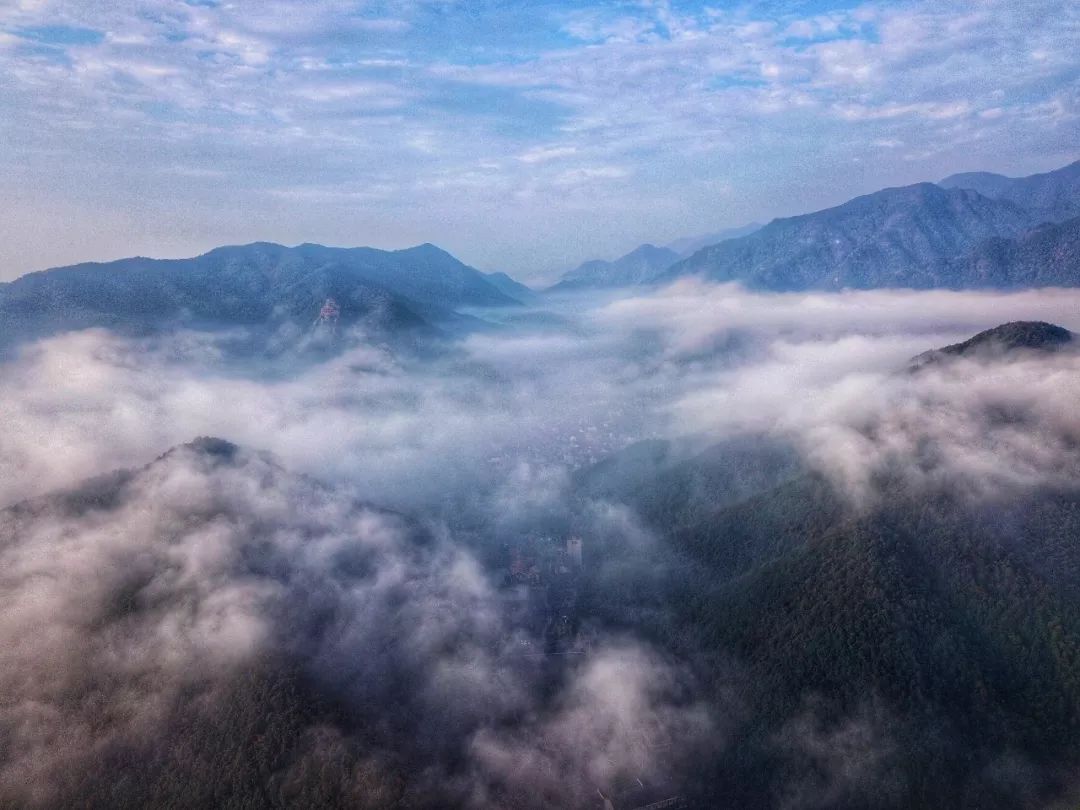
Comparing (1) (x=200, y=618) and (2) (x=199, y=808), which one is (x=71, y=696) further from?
(2) (x=199, y=808)

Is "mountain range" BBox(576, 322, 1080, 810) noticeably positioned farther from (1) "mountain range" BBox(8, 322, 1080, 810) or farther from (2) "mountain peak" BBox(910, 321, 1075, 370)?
(2) "mountain peak" BBox(910, 321, 1075, 370)

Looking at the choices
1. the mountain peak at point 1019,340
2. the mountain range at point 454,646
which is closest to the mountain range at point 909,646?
the mountain range at point 454,646

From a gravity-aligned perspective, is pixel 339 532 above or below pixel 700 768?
above

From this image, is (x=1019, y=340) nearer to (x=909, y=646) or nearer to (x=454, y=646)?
(x=909, y=646)

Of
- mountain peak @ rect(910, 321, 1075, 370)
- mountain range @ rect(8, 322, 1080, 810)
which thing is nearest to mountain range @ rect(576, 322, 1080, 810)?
mountain range @ rect(8, 322, 1080, 810)

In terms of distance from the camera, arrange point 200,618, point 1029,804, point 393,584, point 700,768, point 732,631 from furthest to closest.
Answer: point 393,584 < point 732,631 < point 200,618 < point 700,768 < point 1029,804

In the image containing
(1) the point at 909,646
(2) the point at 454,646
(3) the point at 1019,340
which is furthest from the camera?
(3) the point at 1019,340

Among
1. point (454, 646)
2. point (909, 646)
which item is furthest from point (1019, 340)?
point (454, 646)

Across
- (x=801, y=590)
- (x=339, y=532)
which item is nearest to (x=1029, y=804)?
(x=801, y=590)

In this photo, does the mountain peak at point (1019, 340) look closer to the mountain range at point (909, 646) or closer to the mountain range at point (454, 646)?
the mountain range at point (454, 646)

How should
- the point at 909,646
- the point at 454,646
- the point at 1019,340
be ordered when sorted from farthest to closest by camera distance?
the point at 1019,340 < the point at 454,646 < the point at 909,646

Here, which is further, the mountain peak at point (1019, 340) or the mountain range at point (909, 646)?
the mountain peak at point (1019, 340)
